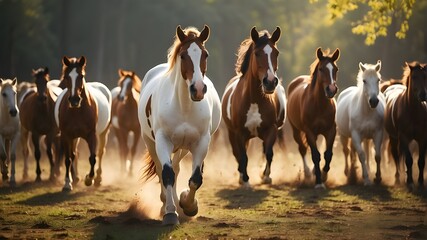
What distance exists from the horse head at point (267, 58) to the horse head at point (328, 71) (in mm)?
1514

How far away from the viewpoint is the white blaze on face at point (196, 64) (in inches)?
325

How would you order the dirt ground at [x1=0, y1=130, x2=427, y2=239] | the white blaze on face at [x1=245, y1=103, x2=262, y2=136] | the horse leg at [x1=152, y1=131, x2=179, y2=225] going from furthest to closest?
the white blaze on face at [x1=245, y1=103, x2=262, y2=136], the horse leg at [x1=152, y1=131, x2=179, y2=225], the dirt ground at [x1=0, y1=130, x2=427, y2=239]

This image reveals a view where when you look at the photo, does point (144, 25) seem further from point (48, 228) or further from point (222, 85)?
point (48, 228)

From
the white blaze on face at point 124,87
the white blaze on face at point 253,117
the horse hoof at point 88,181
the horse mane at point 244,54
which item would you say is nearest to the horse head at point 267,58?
the horse mane at point 244,54

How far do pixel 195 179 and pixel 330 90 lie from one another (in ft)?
17.2

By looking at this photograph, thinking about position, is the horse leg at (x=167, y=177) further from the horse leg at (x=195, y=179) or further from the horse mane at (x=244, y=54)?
the horse mane at (x=244, y=54)

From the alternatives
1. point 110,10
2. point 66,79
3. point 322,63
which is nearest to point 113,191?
point 66,79

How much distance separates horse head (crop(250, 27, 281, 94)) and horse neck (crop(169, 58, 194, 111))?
1.80 m

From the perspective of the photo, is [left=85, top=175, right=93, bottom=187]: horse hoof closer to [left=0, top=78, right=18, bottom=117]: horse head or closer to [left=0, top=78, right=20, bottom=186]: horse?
[left=0, top=78, right=20, bottom=186]: horse

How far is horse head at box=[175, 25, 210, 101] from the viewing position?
8242mm

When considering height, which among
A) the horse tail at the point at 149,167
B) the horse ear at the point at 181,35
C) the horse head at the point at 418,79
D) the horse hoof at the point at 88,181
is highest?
the horse ear at the point at 181,35

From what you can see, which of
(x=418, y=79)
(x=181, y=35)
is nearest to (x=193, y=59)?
(x=181, y=35)

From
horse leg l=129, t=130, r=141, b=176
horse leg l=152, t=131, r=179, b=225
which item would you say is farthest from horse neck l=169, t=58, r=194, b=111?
horse leg l=129, t=130, r=141, b=176

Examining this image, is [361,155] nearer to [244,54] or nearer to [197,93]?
[244,54]
